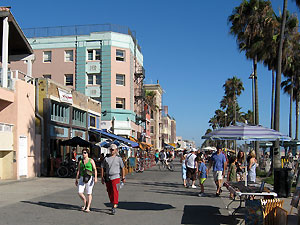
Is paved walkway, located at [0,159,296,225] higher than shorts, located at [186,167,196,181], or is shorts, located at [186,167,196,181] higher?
shorts, located at [186,167,196,181]

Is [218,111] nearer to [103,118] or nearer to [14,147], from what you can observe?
[103,118]

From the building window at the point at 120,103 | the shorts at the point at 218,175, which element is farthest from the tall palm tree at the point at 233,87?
the shorts at the point at 218,175

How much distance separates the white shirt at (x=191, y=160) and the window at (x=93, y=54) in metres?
25.1

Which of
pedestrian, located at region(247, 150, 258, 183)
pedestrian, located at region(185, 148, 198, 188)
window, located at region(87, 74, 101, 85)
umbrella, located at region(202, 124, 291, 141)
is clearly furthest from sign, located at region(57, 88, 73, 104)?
umbrella, located at region(202, 124, 291, 141)

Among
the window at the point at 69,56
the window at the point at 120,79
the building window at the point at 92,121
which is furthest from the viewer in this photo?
the window at the point at 120,79

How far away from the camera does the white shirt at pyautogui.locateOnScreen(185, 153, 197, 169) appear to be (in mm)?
16477

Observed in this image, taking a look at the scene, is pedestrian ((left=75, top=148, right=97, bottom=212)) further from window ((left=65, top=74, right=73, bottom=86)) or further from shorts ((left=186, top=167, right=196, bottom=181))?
window ((left=65, top=74, right=73, bottom=86))

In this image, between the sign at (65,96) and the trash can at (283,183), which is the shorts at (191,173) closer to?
the trash can at (283,183)

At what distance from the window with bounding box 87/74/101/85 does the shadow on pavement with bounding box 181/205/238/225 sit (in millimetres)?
30153

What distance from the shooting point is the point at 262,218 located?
7559 millimetres

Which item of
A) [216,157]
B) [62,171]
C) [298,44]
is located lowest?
[62,171]

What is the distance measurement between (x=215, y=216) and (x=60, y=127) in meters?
17.0

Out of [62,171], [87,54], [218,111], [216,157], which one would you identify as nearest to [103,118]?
[87,54]

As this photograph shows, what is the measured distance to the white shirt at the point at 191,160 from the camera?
16.5m
